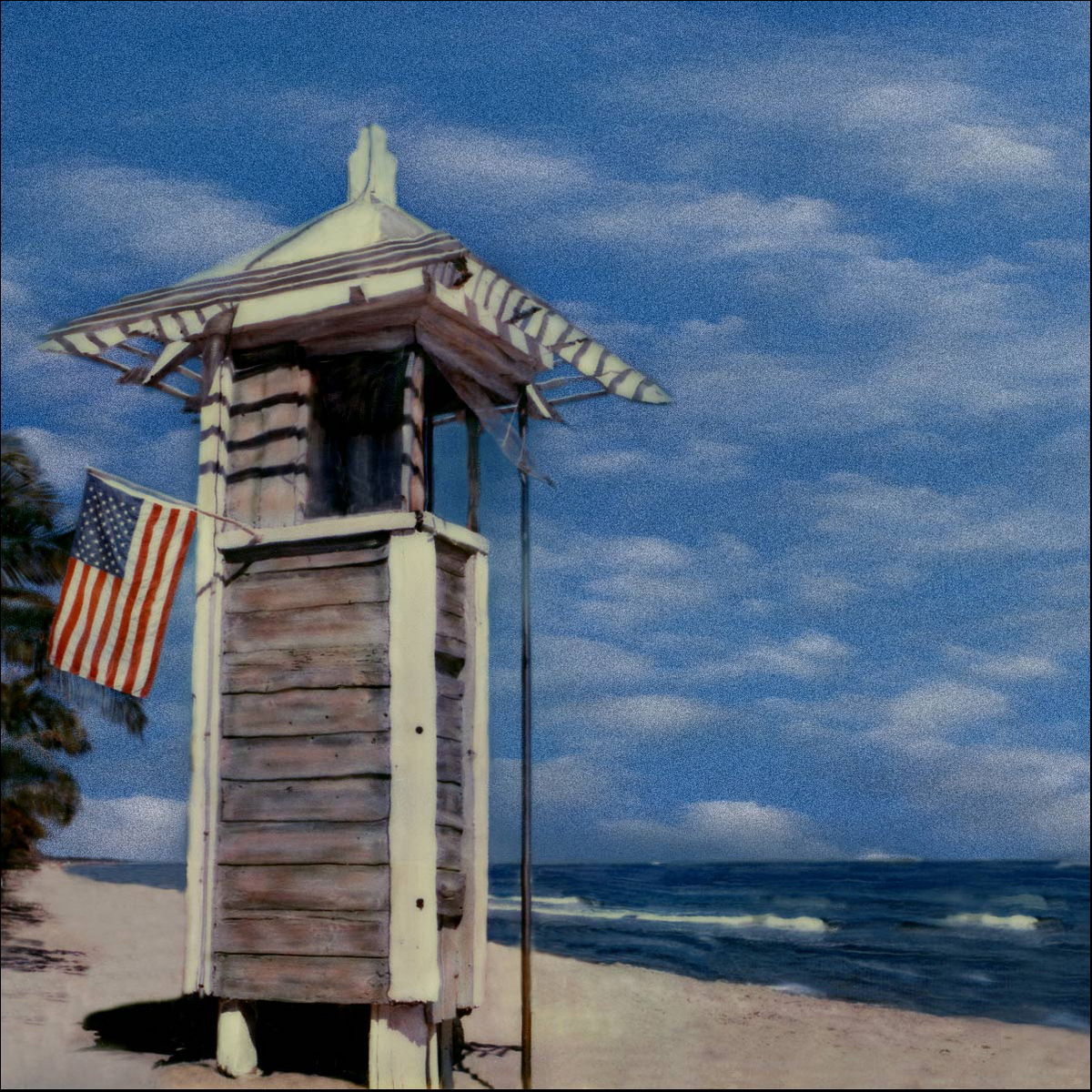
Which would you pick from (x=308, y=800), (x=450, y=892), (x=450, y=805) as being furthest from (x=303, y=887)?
(x=450, y=805)

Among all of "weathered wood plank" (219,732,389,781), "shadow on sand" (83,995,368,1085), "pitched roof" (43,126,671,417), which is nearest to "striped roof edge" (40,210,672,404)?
"pitched roof" (43,126,671,417)

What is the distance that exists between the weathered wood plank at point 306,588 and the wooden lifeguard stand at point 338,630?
0.01 metres

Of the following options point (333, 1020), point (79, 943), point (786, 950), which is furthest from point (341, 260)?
point (786, 950)

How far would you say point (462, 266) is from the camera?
9492 mm

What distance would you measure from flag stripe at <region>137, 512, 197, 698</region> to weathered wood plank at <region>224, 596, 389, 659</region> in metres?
0.46

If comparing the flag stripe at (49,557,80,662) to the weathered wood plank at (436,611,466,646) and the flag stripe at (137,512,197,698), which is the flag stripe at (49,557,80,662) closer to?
the flag stripe at (137,512,197,698)

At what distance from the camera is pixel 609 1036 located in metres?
12.2

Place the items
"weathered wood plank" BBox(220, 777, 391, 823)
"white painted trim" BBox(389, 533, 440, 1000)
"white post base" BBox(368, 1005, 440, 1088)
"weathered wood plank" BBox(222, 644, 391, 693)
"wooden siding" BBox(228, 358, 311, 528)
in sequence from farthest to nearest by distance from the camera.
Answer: "wooden siding" BBox(228, 358, 311, 528), "weathered wood plank" BBox(222, 644, 391, 693), "weathered wood plank" BBox(220, 777, 391, 823), "white post base" BBox(368, 1005, 440, 1088), "white painted trim" BBox(389, 533, 440, 1000)

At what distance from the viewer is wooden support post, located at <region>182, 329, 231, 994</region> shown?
9.34 meters

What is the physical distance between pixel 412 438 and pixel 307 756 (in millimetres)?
2228

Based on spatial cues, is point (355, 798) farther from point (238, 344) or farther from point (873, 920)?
point (873, 920)

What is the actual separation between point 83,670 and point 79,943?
12.5m

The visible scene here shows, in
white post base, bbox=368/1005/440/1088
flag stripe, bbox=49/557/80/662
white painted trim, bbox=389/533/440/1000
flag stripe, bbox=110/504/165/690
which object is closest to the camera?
white painted trim, bbox=389/533/440/1000

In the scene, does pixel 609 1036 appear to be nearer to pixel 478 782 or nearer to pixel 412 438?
pixel 478 782
